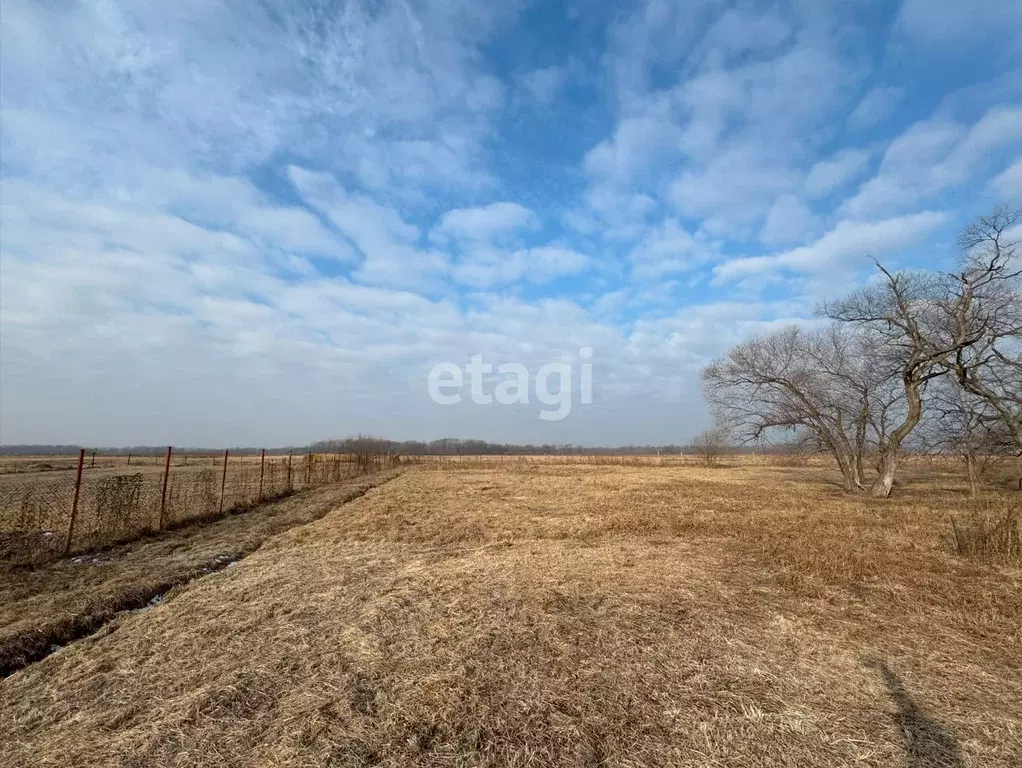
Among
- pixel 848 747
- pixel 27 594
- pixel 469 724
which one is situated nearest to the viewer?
pixel 848 747

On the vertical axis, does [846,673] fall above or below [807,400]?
below

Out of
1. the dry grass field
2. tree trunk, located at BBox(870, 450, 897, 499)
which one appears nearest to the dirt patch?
the dry grass field

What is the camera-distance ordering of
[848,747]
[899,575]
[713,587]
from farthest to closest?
[899,575]
[713,587]
[848,747]

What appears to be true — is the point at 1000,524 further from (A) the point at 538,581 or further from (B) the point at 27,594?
(B) the point at 27,594

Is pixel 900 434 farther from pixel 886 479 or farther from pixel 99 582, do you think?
pixel 99 582

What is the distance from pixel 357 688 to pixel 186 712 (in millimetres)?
1129

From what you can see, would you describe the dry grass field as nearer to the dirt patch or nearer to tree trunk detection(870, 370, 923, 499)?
the dirt patch

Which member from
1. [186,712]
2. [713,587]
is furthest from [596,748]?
[713,587]

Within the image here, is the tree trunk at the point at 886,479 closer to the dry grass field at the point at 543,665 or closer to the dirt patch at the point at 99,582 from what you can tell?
the dry grass field at the point at 543,665

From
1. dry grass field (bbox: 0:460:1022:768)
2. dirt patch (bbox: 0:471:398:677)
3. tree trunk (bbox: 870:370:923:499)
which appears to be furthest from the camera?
tree trunk (bbox: 870:370:923:499)

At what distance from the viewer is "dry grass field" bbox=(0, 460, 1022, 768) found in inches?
127

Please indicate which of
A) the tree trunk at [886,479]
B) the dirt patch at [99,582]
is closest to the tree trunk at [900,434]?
the tree trunk at [886,479]

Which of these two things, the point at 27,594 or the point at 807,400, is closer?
the point at 27,594

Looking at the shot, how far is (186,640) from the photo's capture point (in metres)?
4.94
